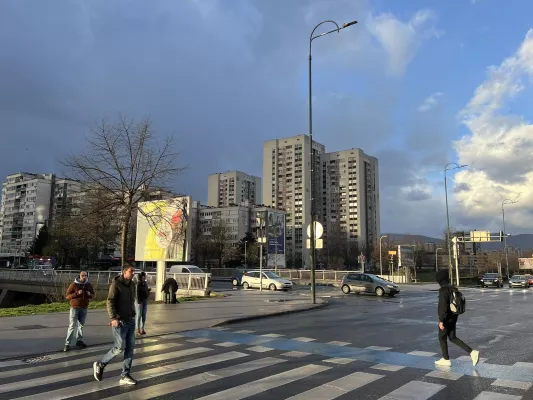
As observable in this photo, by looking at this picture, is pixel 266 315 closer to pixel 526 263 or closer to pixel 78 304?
pixel 78 304

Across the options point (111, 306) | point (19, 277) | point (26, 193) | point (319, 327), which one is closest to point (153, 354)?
point (111, 306)

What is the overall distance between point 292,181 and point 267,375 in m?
148

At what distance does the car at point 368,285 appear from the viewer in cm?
2777

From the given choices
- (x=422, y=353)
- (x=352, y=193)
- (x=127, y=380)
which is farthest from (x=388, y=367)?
(x=352, y=193)

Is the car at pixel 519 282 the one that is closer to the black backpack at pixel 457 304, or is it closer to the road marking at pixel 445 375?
the black backpack at pixel 457 304

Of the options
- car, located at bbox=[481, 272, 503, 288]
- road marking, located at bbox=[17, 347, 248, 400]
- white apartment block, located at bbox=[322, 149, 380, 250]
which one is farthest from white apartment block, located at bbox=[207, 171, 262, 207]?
road marking, located at bbox=[17, 347, 248, 400]

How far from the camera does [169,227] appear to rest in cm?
2145

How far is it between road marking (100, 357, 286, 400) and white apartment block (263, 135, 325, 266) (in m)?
140

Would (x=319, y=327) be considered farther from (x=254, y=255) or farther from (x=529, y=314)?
(x=254, y=255)

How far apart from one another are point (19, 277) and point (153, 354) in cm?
4253

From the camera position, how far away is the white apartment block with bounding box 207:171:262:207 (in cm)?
17312

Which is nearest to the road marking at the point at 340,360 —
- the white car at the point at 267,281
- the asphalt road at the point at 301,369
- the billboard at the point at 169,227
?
the asphalt road at the point at 301,369

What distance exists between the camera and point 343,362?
8.12 metres

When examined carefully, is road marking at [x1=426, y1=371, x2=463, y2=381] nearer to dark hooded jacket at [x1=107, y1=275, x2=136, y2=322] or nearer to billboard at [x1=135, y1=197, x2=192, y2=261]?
dark hooded jacket at [x1=107, y1=275, x2=136, y2=322]
